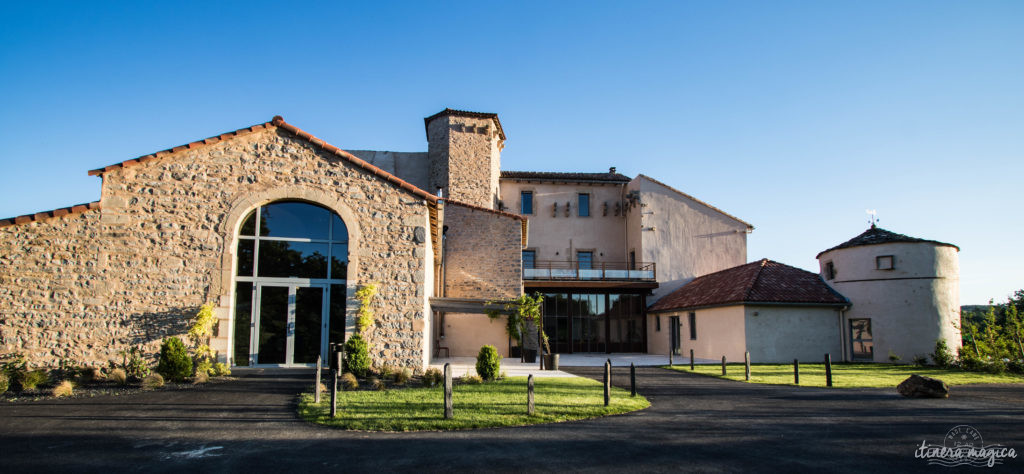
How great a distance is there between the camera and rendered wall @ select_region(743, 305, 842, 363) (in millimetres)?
20609

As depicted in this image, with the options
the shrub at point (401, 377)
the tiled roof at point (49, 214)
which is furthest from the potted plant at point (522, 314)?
the tiled roof at point (49, 214)

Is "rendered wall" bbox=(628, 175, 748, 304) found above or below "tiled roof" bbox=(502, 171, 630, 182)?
→ below

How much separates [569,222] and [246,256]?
70.6 ft

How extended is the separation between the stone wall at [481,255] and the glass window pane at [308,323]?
390 inches

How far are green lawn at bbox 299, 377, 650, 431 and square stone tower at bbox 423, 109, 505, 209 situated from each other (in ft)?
54.1

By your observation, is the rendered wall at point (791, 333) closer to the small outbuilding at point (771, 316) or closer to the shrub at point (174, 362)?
the small outbuilding at point (771, 316)

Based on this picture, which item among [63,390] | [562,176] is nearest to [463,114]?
[562,176]

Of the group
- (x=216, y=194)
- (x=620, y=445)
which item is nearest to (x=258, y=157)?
(x=216, y=194)

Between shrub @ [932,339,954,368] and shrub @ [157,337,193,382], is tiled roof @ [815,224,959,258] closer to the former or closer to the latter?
shrub @ [932,339,954,368]

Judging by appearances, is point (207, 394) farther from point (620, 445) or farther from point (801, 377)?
point (801, 377)

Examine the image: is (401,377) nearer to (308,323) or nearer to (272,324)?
(308,323)

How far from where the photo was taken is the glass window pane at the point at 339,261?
13295mm

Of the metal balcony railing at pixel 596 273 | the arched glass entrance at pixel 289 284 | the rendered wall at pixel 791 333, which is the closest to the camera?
the arched glass entrance at pixel 289 284

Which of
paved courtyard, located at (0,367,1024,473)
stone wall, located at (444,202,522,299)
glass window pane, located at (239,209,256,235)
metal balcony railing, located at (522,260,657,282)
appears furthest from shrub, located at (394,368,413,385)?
metal balcony railing, located at (522,260,657,282)
